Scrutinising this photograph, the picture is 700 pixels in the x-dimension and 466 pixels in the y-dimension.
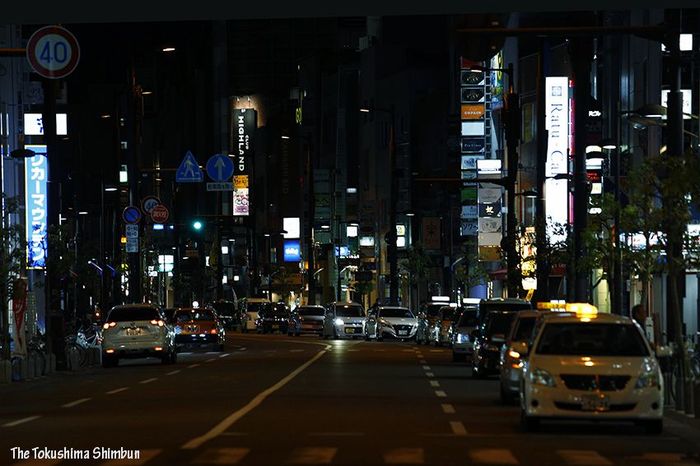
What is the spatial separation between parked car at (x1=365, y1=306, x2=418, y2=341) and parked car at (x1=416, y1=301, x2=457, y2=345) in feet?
4.14

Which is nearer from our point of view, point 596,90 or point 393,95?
point 596,90

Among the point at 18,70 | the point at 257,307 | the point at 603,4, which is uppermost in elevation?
the point at 18,70

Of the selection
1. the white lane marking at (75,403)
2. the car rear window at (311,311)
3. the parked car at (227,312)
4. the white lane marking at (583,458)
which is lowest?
the parked car at (227,312)

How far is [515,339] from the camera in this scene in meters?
33.1

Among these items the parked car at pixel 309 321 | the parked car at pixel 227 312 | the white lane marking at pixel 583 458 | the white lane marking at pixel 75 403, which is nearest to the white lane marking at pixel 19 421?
the white lane marking at pixel 75 403

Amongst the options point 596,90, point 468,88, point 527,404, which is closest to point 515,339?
point 527,404

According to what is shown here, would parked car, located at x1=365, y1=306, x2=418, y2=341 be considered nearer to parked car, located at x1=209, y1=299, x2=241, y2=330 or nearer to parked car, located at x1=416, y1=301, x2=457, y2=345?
parked car, located at x1=416, y1=301, x2=457, y2=345

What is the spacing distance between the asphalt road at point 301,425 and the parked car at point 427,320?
30.6m

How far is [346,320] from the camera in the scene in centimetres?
8375

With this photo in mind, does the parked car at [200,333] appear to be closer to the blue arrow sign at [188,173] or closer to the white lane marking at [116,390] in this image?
the blue arrow sign at [188,173]

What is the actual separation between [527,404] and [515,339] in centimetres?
817

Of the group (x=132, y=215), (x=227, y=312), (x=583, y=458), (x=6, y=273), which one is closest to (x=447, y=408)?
(x=583, y=458)

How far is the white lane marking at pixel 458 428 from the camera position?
80.7 ft

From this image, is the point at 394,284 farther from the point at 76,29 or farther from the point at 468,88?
the point at 76,29
